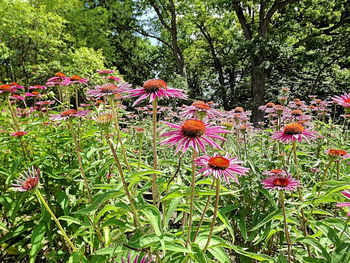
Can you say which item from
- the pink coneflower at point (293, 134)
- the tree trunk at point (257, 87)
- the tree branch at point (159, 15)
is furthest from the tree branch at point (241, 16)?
the pink coneflower at point (293, 134)

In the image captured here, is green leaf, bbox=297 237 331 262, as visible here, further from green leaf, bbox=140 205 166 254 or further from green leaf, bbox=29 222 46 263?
green leaf, bbox=29 222 46 263

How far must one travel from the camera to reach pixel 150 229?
3.56ft

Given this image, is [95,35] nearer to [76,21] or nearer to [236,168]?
[76,21]

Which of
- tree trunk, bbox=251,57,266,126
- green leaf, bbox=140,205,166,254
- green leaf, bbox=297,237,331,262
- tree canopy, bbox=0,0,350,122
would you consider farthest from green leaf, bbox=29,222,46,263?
tree trunk, bbox=251,57,266,126

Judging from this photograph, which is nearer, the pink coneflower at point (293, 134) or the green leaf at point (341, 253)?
the green leaf at point (341, 253)

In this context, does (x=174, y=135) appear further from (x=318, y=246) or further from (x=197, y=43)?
(x=197, y=43)

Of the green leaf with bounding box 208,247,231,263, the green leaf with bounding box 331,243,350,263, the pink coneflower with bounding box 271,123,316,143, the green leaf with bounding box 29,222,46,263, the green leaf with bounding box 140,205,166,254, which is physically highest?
the pink coneflower with bounding box 271,123,316,143

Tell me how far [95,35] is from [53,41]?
4.62 metres

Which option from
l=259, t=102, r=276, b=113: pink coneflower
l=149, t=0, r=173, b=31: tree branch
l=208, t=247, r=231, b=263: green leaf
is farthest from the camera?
l=149, t=0, r=173, b=31: tree branch

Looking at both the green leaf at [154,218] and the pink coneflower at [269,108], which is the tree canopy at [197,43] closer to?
the pink coneflower at [269,108]

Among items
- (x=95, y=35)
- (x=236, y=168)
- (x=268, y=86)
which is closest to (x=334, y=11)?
(x=268, y=86)

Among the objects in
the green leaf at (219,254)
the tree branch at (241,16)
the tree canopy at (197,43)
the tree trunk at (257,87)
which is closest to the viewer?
the green leaf at (219,254)

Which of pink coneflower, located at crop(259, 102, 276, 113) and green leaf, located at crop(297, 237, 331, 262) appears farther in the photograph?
pink coneflower, located at crop(259, 102, 276, 113)

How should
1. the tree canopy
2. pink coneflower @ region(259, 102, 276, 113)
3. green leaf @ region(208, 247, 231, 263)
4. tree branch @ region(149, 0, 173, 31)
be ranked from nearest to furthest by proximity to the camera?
green leaf @ region(208, 247, 231, 263), pink coneflower @ region(259, 102, 276, 113), the tree canopy, tree branch @ region(149, 0, 173, 31)
